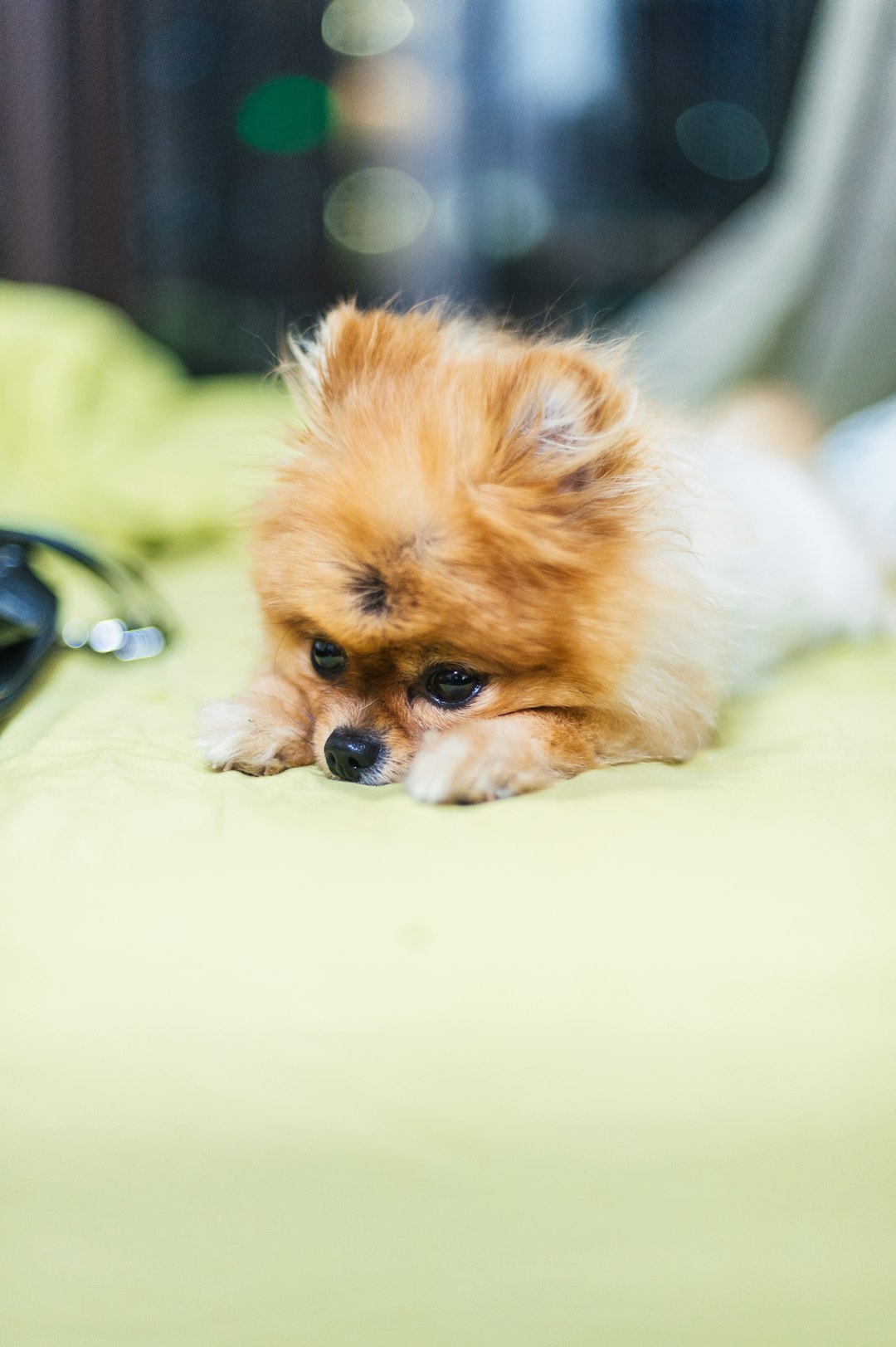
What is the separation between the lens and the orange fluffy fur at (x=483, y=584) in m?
1.32

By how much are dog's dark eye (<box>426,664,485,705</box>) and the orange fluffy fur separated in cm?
1

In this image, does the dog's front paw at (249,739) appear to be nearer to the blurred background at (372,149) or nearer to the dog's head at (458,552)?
the dog's head at (458,552)

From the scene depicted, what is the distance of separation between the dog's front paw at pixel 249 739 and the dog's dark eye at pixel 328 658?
104mm

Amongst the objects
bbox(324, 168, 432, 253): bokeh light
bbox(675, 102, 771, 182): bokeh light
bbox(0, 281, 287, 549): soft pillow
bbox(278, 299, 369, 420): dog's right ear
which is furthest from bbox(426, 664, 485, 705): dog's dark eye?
bbox(324, 168, 432, 253): bokeh light

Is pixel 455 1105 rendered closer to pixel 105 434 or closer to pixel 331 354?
pixel 331 354

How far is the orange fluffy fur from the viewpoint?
4.33ft

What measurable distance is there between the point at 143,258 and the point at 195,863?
372 cm

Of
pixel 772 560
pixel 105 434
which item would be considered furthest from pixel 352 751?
pixel 105 434

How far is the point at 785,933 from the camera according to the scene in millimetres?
988

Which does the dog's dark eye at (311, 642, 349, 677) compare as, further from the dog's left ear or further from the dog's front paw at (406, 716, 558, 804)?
the dog's left ear

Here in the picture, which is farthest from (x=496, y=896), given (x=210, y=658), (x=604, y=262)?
(x=604, y=262)

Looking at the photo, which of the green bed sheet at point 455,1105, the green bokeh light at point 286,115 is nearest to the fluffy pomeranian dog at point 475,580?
the green bed sheet at point 455,1105

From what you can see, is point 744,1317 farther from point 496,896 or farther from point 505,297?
point 505,297

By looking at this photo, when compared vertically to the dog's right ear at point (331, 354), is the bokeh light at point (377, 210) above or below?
below
